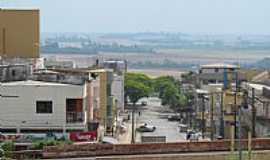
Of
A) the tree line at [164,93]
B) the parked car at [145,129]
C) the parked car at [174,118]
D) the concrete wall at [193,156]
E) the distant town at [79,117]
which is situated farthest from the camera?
the tree line at [164,93]

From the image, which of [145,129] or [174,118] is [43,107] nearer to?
[145,129]

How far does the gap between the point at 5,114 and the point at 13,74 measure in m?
3.85

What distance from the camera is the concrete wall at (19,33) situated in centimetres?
4562

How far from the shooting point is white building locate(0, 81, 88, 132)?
33406 millimetres

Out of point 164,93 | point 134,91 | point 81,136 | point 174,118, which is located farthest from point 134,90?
point 81,136

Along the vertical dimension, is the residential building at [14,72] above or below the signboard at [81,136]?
above

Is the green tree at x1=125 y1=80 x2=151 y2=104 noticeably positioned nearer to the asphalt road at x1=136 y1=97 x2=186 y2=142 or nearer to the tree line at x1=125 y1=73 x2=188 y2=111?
the tree line at x1=125 y1=73 x2=188 y2=111

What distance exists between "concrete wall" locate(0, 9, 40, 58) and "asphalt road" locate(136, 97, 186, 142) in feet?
30.2

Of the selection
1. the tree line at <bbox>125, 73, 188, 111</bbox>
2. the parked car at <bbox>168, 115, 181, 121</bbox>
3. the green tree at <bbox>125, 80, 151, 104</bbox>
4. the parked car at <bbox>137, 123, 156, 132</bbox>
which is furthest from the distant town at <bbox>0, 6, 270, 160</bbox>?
the green tree at <bbox>125, 80, 151, 104</bbox>

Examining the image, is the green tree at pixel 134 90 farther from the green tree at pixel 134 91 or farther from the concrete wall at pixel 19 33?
the concrete wall at pixel 19 33

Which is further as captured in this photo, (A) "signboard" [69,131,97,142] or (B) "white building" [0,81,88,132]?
(B) "white building" [0,81,88,132]

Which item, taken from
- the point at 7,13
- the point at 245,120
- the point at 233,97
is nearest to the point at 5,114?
the point at 7,13

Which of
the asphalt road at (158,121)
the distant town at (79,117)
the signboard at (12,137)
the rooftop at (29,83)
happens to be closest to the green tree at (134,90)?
the asphalt road at (158,121)

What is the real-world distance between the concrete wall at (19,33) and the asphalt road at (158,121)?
9.20m
